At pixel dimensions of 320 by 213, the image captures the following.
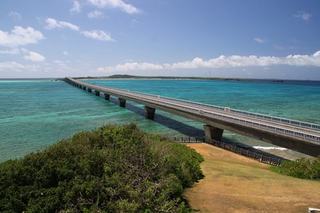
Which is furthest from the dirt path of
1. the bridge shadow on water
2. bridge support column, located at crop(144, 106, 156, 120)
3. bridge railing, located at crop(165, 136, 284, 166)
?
bridge support column, located at crop(144, 106, 156, 120)

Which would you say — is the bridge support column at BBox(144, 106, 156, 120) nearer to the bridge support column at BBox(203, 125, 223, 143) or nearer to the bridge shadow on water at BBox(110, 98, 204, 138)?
the bridge shadow on water at BBox(110, 98, 204, 138)

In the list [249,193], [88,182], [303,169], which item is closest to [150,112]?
[303,169]

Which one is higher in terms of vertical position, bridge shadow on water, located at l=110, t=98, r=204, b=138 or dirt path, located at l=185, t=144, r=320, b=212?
dirt path, located at l=185, t=144, r=320, b=212

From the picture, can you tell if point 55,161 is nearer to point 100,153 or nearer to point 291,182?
point 100,153

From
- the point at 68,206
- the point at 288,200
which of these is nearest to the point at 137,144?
the point at 68,206

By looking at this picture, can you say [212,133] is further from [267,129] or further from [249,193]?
[249,193]

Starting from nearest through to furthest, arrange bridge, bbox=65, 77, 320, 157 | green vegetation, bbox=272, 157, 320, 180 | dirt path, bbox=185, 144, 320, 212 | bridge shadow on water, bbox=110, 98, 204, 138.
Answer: dirt path, bbox=185, 144, 320, 212
green vegetation, bbox=272, 157, 320, 180
bridge, bbox=65, 77, 320, 157
bridge shadow on water, bbox=110, 98, 204, 138

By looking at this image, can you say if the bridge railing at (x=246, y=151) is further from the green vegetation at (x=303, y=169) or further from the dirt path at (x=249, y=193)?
the dirt path at (x=249, y=193)
